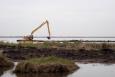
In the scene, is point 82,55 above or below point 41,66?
below

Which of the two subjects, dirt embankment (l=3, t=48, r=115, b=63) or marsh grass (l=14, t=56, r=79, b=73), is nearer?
marsh grass (l=14, t=56, r=79, b=73)

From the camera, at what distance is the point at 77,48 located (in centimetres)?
4853

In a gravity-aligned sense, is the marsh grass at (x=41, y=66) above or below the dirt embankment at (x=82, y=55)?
above

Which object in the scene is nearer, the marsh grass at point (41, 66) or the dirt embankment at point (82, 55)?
the marsh grass at point (41, 66)

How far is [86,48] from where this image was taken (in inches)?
1900

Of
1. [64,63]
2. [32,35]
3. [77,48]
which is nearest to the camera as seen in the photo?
[64,63]

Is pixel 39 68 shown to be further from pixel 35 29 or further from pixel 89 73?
pixel 35 29

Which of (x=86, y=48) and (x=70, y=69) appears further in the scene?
(x=86, y=48)

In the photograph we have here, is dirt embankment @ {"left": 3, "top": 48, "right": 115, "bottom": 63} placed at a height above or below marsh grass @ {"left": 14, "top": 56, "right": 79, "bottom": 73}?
below

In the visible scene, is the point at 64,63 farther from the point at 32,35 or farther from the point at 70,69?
the point at 32,35

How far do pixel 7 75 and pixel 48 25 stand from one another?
146 feet

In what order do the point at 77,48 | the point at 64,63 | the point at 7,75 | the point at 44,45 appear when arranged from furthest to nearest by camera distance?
the point at 44,45
the point at 77,48
the point at 64,63
the point at 7,75

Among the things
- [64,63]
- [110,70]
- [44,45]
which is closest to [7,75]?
[64,63]

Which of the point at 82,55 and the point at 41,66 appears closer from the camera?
the point at 41,66
